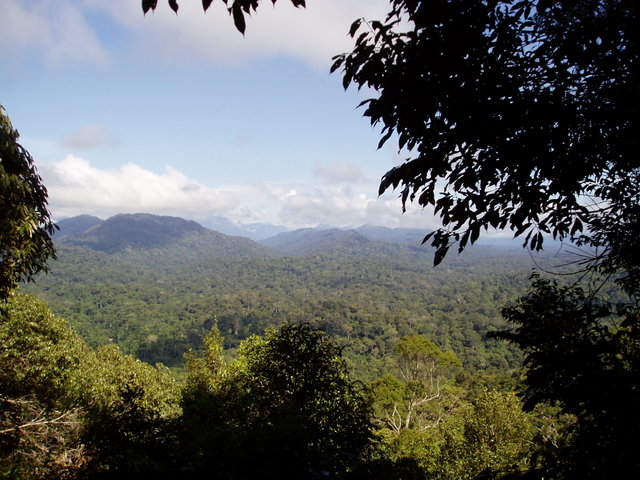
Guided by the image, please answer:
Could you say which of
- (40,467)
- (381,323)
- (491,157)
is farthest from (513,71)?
(381,323)

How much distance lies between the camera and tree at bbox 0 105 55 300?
449cm

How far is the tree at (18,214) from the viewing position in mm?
4488

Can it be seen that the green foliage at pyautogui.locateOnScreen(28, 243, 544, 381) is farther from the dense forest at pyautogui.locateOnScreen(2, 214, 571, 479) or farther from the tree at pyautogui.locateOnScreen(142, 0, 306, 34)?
the tree at pyautogui.locateOnScreen(142, 0, 306, 34)

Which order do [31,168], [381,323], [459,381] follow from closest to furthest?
[31,168] < [459,381] < [381,323]

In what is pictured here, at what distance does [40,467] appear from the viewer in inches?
211

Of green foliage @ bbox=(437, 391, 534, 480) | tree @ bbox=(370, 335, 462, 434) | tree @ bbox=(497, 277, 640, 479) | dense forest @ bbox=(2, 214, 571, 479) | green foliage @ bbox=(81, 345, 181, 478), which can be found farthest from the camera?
tree @ bbox=(370, 335, 462, 434)

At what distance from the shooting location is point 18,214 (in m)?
4.59

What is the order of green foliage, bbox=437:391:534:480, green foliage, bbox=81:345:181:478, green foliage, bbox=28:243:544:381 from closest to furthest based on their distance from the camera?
green foliage, bbox=81:345:181:478
green foliage, bbox=437:391:534:480
green foliage, bbox=28:243:544:381

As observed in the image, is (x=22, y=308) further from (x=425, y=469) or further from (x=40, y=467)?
(x=425, y=469)

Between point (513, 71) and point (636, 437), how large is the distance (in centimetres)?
265

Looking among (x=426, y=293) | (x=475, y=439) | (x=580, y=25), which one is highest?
(x=580, y=25)

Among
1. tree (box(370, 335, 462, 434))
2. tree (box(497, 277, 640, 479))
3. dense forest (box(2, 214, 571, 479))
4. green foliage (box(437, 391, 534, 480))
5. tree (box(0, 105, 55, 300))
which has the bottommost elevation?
tree (box(370, 335, 462, 434))

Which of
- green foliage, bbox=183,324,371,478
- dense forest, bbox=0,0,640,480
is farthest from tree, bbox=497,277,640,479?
green foliage, bbox=183,324,371,478

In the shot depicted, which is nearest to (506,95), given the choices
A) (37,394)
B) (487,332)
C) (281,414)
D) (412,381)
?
(487,332)
